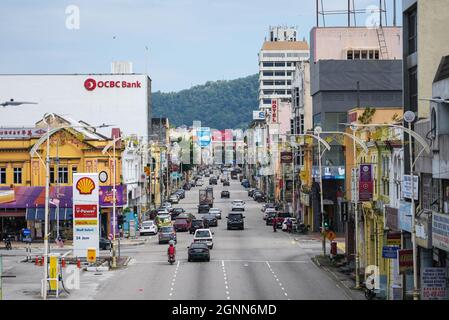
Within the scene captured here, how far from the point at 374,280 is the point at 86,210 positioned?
18303 millimetres

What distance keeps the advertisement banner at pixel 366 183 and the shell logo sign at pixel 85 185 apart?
17882 mm

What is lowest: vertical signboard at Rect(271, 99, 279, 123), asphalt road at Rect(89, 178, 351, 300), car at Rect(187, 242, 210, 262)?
asphalt road at Rect(89, 178, 351, 300)

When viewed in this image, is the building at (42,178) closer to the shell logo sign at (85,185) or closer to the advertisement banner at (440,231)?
the shell logo sign at (85,185)

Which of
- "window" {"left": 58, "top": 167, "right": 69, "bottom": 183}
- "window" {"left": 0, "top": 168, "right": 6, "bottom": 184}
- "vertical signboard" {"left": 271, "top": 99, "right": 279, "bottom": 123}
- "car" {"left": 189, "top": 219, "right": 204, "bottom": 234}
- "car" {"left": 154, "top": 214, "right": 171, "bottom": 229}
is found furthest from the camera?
"vertical signboard" {"left": 271, "top": 99, "right": 279, "bottom": 123}

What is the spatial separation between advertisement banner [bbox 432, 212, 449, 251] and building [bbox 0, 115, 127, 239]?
53570mm

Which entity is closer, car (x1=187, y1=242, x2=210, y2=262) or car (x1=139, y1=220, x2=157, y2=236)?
car (x1=187, y1=242, x2=210, y2=262)

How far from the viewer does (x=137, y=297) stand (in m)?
47.5

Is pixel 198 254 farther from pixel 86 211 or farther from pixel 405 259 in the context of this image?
pixel 405 259

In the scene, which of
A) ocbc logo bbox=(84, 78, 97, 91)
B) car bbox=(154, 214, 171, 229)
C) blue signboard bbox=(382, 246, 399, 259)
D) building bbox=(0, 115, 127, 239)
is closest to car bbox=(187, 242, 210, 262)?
building bbox=(0, 115, 127, 239)

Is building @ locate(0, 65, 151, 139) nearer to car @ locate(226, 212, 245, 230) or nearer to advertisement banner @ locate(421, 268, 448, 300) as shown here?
car @ locate(226, 212, 245, 230)

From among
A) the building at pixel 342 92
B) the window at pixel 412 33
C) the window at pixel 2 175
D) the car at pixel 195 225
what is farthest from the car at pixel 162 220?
the window at pixel 412 33

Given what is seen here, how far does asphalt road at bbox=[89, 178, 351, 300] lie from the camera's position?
50.0 m

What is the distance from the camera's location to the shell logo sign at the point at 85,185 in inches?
2473
